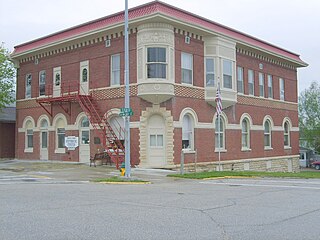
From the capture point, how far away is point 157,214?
938cm

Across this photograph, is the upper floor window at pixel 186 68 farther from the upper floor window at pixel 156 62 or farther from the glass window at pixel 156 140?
the glass window at pixel 156 140

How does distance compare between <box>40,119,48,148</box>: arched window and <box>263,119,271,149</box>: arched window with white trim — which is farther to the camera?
<box>263,119,271,149</box>: arched window with white trim

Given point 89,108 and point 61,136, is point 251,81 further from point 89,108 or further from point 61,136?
point 61,136

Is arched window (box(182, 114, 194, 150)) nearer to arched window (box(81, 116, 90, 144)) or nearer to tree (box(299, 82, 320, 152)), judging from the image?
arched window (box(81, 116, 90, 144))

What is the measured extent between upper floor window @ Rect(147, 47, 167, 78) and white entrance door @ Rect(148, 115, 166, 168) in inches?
95.3

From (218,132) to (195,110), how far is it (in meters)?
2.45

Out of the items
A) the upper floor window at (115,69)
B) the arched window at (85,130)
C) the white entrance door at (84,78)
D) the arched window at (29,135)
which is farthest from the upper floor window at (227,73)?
the arched window at (29,135)

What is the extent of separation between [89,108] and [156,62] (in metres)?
5.20

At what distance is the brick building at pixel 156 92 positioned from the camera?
2334 centimetres

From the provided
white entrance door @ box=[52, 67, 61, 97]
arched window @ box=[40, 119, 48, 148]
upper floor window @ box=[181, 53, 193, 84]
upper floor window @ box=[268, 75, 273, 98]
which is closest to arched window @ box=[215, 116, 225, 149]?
upper floor window @ box=[181, 53, 193, 84]

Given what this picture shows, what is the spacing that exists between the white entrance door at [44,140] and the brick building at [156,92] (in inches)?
2.8

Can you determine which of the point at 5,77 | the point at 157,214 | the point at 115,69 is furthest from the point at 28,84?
the point at 157,214

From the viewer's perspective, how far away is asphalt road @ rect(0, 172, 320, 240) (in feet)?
Result: 24.5

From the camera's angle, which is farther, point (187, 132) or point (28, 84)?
point (28, 84)
